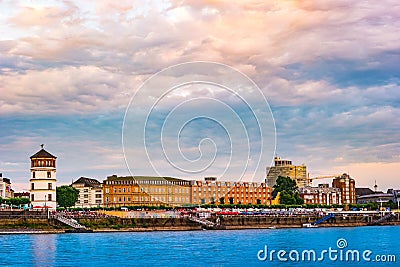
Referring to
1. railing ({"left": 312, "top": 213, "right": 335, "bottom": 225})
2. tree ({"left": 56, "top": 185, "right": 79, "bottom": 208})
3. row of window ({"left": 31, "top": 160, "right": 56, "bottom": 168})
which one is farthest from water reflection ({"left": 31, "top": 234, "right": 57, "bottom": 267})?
tree ({"left": 56, "top": 185, "right": 79, "bottom": 208})

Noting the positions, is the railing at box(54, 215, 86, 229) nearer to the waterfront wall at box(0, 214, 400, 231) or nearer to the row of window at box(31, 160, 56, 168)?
the waterfront wall at box(0, 214, 400, 231)

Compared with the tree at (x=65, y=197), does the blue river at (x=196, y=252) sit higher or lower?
lower

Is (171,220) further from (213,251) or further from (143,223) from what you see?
(213,251)

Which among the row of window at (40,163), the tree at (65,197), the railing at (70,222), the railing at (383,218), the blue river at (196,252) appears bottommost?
the blue river at (196,252)

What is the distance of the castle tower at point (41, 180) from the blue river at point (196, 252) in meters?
24.6

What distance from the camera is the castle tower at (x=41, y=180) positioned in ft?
403

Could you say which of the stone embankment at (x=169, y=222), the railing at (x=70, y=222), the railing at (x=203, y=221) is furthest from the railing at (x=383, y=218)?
the railing at (x=70, y=222)

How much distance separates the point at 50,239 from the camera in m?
95.1

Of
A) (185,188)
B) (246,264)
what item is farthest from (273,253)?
(185,188)

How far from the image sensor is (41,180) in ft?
404

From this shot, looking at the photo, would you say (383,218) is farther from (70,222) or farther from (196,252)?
(196,252)

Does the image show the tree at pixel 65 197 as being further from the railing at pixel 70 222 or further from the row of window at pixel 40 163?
the railing at pixel 70 222

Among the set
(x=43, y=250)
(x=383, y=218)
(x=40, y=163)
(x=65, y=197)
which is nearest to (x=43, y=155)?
(x=40, y=163)

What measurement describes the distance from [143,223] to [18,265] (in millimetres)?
61000
